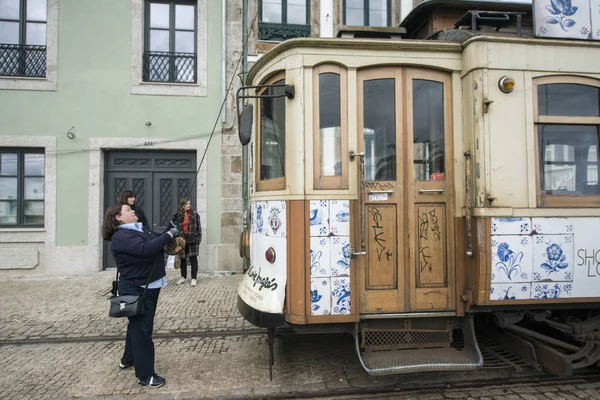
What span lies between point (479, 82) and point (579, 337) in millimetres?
2635

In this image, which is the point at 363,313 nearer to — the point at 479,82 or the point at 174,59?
the point at 479,82

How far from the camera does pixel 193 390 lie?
3.49 metres

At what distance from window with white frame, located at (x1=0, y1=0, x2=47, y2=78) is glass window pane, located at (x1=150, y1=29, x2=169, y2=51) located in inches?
95.4

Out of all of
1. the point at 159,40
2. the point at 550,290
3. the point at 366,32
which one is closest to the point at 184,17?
the point at 159,40

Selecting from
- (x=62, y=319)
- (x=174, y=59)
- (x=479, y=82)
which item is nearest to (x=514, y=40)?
(x=479, y=82)

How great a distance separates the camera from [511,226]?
3287mm

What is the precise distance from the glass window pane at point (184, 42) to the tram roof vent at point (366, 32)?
653 centimetres

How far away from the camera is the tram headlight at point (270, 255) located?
3.45m

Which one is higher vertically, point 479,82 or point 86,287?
point 479,82

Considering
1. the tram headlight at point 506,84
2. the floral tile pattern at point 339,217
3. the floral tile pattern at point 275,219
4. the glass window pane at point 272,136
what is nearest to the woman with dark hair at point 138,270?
the floral tile pattern at point 275,219

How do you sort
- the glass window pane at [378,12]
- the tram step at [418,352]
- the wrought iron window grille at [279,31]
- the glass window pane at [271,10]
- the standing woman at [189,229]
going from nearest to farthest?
the tram step at [418,352]
the standing woman at [189,229]
the wrought iron window grille at [279,31]
the glass window pane at [271,10]
the glass window pane at [378,12]

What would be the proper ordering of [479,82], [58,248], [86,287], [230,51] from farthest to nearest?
[230,51], [58,248], [86,287], [479,82]

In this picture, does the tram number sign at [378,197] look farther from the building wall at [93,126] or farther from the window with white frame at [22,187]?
the window with white frame at [22,187]

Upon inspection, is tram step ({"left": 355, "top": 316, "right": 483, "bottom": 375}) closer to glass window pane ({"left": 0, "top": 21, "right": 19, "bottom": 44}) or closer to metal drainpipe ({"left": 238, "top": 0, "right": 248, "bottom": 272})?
metal drainpipe ({"left": 238, "top": 0, "right": 248, "bottom": 272})
